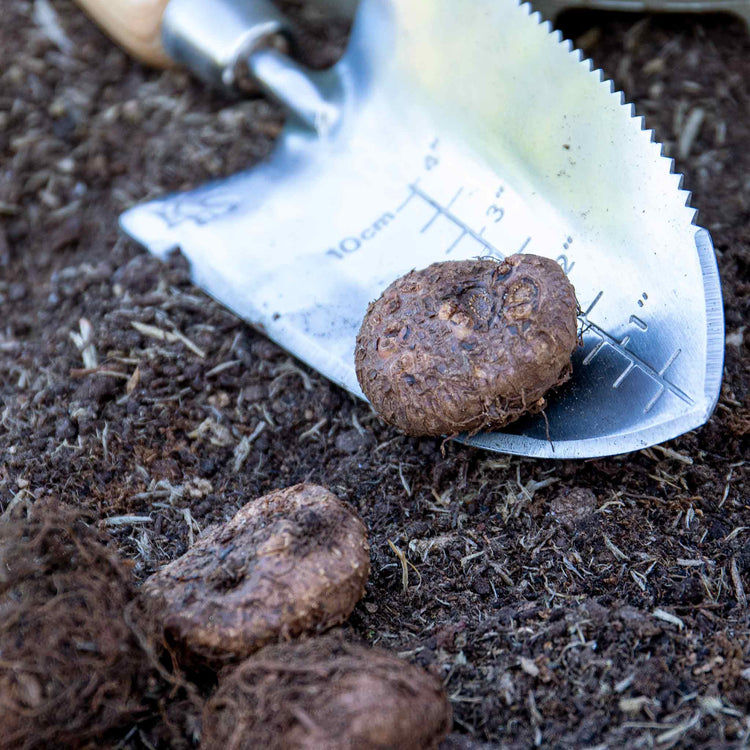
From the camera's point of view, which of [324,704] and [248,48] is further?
[248,48]

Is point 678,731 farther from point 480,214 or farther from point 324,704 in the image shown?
point 480,214

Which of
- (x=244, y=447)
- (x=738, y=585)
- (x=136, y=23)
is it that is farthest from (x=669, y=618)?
(x=136, y=23)

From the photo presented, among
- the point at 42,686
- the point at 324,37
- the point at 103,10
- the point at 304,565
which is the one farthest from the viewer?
the point at 324,37

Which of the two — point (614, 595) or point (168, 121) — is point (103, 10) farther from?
A: point (614, 595)

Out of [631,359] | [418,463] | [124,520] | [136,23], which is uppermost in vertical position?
[136,23]

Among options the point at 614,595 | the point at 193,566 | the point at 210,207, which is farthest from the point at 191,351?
the point at 614,595

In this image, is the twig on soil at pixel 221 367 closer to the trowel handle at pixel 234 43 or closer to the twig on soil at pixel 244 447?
the twig on soil at pixel 244 447
